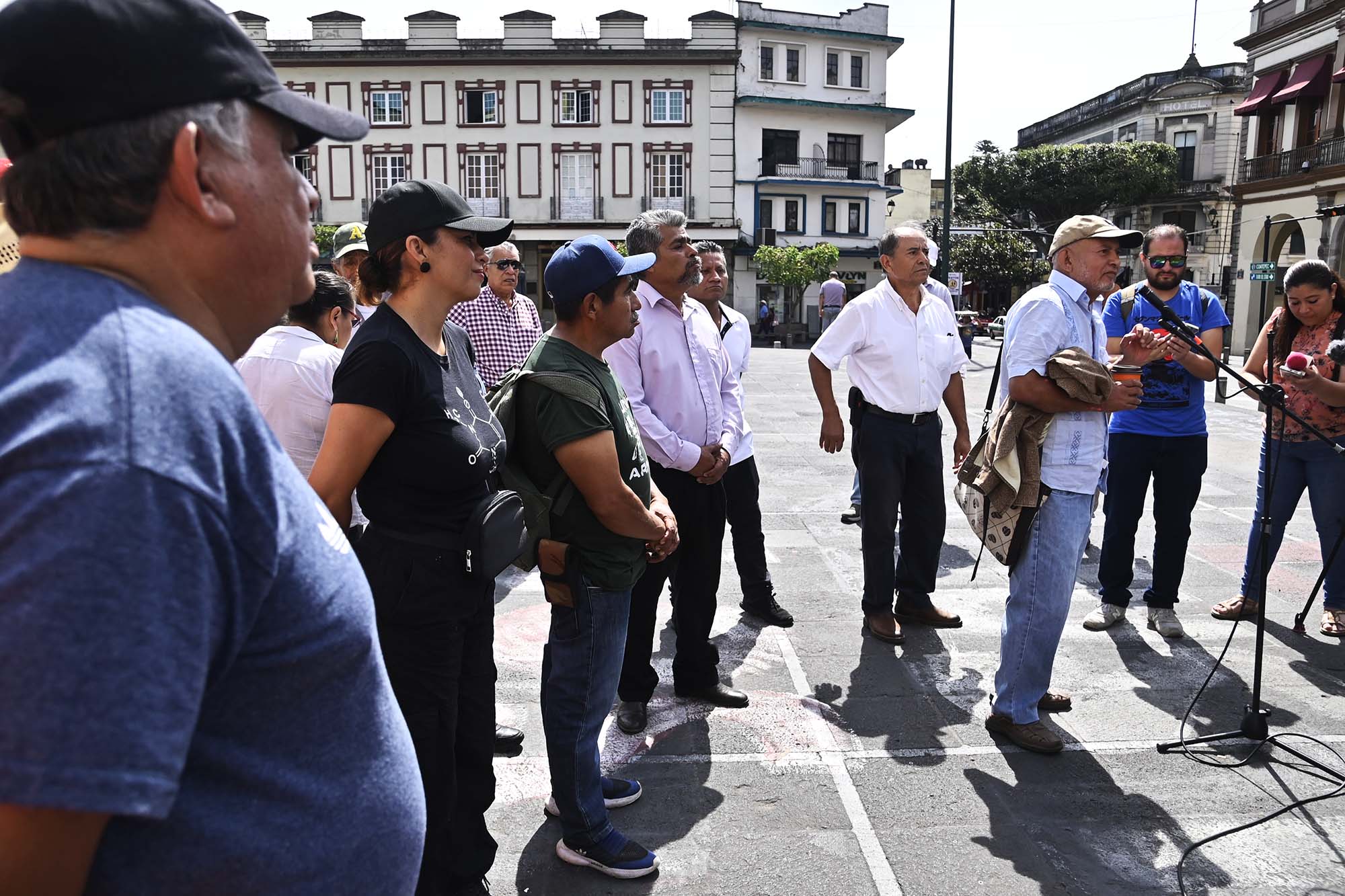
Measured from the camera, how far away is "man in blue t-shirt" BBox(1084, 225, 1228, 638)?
5.34 meters

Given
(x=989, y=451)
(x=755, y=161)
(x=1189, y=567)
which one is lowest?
(x=1189, y=567)

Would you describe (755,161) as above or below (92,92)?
above

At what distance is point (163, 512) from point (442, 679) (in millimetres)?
1892

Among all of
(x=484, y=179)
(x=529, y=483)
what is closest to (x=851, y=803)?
(x=529, y=483)

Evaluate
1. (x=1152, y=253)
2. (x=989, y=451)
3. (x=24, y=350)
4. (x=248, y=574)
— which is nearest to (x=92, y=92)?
(x=24, y=350)

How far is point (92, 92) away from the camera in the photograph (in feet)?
3.13

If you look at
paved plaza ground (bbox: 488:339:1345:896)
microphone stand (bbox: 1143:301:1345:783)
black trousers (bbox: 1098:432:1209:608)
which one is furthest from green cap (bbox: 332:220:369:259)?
black trousers (bbox: 1098:432:1209:608)

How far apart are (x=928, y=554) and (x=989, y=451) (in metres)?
1.59

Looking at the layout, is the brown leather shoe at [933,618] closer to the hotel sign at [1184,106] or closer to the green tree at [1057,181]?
the green tree at [1057,181]

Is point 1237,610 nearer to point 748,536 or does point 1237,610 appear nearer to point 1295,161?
point 748,536

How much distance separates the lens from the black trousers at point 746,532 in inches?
218

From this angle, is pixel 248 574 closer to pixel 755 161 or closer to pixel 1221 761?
pixel 1221 761

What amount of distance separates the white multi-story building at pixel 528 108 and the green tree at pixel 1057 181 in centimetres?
1621

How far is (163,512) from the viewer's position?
0.87 metres
